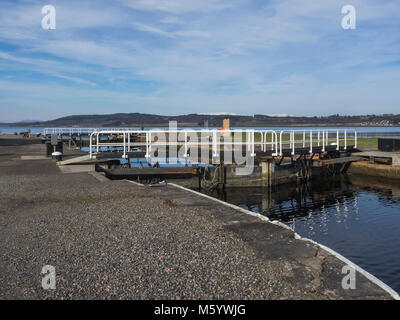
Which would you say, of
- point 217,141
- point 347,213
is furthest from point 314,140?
point 347,213

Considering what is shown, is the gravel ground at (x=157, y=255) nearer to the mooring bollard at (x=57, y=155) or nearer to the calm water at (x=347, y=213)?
the calm water at (x=347, y=213)

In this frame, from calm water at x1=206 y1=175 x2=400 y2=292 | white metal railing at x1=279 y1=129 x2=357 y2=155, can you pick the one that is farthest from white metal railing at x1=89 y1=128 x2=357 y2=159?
calm water at x1=206 y1=175 x2=400 y2=292

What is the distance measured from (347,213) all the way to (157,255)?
11.8 m

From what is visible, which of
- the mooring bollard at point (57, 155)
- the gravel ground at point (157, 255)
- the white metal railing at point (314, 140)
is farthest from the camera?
the white metal railing at point (314, 140)

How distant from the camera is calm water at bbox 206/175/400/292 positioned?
9.77 metres

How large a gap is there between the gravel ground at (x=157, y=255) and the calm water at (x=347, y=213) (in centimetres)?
371

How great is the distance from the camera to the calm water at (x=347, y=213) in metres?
9.77

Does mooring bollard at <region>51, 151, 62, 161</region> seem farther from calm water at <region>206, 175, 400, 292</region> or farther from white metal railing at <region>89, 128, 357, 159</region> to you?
calm water at <region>206, 175, 400, 292</region>

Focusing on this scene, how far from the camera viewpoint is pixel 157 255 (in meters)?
5.85

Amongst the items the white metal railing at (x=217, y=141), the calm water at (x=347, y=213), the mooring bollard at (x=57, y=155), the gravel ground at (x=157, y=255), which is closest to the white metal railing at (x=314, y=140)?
the white metal railing at (x=217, y=141)

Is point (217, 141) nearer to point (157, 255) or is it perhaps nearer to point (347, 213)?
point (347, 213)

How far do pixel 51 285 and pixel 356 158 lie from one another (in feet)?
85.0
